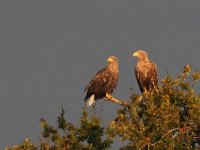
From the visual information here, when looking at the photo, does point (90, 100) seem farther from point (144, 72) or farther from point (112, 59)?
point (144, 72)

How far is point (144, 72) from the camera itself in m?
24.0

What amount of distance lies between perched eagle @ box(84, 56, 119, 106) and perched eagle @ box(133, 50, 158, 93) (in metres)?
2.18

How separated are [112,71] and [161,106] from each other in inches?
375

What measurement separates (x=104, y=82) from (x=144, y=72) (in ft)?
9.90

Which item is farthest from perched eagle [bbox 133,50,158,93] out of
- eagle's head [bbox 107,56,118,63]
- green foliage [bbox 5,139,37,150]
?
green foliage [bbox 5,139,37,150]

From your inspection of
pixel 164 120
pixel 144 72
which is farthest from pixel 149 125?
pixel 144 72

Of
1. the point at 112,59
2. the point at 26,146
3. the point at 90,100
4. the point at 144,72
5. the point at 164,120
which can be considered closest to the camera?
the point at 164,120

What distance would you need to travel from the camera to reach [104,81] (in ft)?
87.0

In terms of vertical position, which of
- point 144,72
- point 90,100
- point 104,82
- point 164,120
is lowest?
point 164,120

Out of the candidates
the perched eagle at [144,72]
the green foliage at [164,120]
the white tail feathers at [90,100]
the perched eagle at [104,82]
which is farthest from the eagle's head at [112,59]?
the green foliage at [164,120]

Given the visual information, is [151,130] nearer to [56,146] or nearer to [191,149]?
[191,149]

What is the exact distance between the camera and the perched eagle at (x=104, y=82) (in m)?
26.3

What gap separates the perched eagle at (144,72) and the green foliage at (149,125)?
4.09 m

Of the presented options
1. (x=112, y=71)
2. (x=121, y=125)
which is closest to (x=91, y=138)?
(x=121, y=125)
